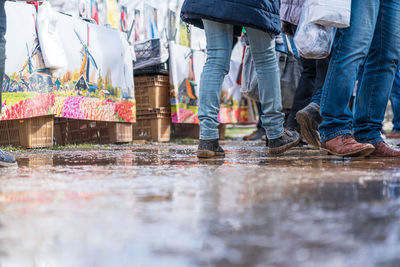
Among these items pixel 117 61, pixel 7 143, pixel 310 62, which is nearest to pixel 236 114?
pixel 117 61

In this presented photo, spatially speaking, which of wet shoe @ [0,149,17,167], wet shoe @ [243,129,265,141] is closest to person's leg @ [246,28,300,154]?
wet shoe @ [0,149,17,167]

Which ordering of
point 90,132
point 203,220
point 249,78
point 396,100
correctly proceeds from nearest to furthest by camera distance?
1. point 203,220
2. point 249,78
3. point 90,132
4. point 396,100

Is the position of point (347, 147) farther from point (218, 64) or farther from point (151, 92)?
point (151, 92)

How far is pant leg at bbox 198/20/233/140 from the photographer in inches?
105

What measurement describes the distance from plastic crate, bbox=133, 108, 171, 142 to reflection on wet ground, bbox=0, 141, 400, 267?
135 inches

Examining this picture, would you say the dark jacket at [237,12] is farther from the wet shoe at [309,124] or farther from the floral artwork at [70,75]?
the floral artwork at [70,75]

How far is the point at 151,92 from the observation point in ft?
17.3

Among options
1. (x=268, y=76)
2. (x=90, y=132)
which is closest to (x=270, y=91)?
(x=268, y=76)

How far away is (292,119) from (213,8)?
167cm

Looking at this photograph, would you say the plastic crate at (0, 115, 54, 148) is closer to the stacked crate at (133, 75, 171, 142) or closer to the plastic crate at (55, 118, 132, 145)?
the plastic crate at (55, 118, 132, 145)

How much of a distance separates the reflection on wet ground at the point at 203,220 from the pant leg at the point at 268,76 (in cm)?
117

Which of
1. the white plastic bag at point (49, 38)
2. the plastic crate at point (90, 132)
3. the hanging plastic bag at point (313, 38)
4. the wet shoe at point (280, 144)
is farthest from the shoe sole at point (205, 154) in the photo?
the plastic crate at point (90, 132)

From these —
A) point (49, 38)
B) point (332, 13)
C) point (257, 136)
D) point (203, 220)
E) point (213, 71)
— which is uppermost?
point (49, 38)

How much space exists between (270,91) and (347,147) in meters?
0.60
